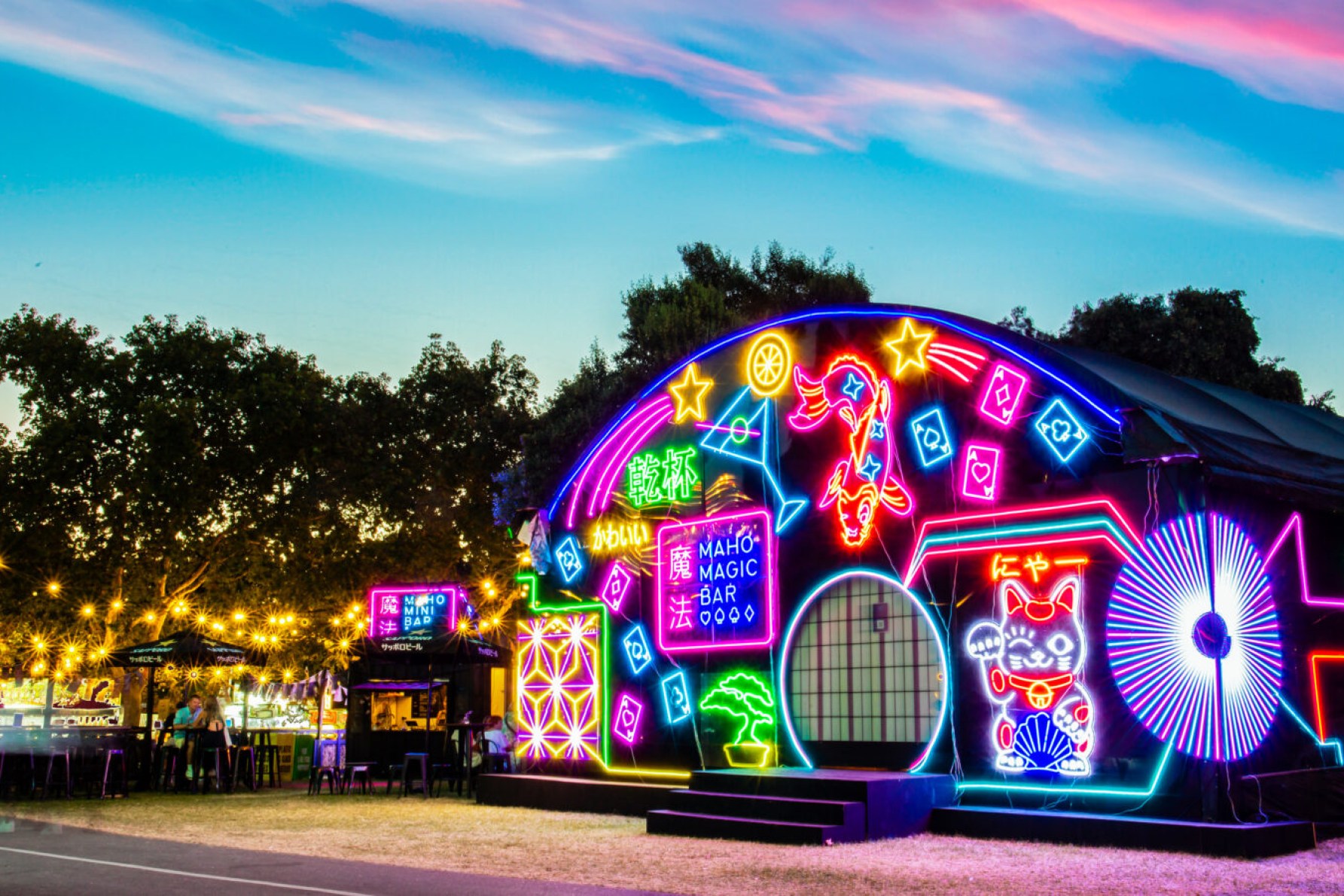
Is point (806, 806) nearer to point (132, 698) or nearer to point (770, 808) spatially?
point (770, 808)

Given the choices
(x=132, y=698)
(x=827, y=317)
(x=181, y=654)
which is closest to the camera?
(x=827, y=317)

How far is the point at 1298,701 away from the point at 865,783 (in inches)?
169

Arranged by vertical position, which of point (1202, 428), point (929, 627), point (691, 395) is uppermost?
point (691, 395)

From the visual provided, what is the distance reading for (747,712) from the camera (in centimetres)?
1500

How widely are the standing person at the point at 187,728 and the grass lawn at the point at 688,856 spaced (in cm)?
432

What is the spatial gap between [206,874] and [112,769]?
34.2ft

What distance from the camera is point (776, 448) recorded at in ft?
50.4

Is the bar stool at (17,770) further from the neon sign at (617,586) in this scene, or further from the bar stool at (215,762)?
the neon sign at (617,586)

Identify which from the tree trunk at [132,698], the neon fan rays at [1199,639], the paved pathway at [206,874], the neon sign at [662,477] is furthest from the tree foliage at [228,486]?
the neon fan rays at [1199,639]

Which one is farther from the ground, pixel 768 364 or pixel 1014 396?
pixel 768 364

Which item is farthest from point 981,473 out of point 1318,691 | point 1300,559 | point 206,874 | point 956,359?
point 206,874

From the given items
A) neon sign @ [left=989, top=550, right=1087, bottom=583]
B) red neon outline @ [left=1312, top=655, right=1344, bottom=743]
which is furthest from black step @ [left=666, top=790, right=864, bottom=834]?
red neon outline @ [left=1312, top=655, right=1344, bottom=743]

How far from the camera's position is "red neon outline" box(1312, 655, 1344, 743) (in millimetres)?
11595

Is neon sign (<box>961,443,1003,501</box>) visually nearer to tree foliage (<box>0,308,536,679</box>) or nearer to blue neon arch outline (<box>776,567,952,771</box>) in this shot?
blue neon arch outline (<box>776,567,952,771</box>)
